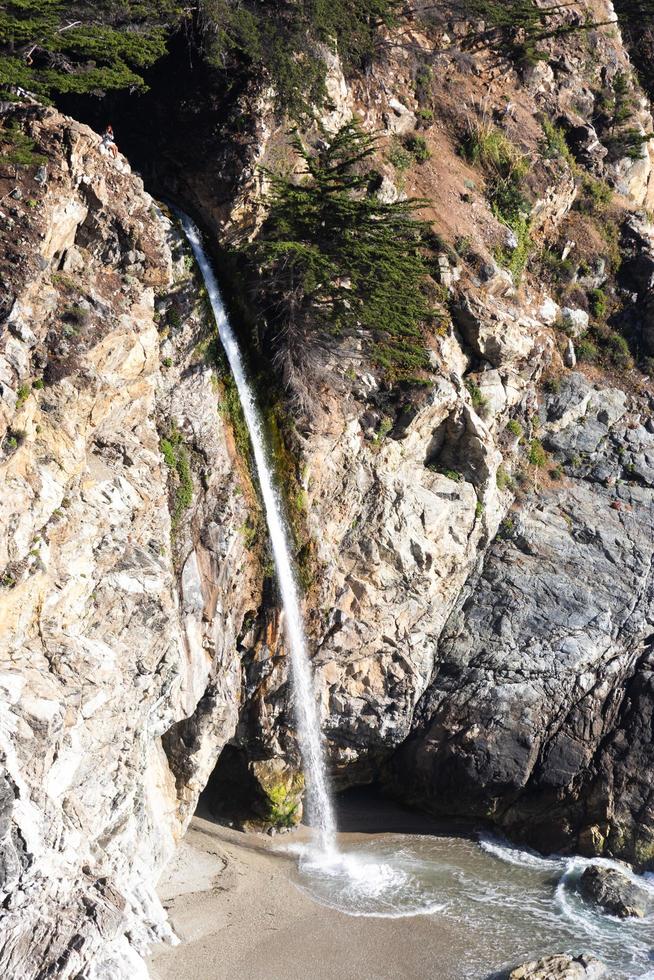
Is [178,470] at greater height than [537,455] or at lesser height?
lesser

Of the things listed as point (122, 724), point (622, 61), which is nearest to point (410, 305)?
point (122, 724)

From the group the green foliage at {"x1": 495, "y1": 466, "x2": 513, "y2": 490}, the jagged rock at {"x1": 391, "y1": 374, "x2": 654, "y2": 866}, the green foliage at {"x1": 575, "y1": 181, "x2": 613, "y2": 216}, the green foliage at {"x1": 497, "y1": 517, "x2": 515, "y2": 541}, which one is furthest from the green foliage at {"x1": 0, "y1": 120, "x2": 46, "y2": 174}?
the green foliage at {"x1": 575, "y1": 181, "x2": 613, "y2": 216}

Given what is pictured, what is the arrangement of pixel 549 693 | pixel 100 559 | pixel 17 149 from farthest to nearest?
pixel 549 693 < pixel 100 559 < pixel 17 149

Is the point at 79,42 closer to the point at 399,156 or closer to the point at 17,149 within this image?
the point at 17,149

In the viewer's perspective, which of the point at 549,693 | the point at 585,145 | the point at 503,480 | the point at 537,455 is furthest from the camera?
the point at 585,145

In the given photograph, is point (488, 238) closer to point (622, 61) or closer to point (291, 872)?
point (622, 61)

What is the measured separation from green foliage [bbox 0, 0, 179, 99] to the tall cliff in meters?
1.09

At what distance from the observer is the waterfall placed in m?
20.9

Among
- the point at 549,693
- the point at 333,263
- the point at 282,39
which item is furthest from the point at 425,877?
the point at 282,39

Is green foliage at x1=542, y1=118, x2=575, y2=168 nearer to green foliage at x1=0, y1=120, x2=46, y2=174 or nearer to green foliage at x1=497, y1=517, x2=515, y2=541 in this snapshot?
green foliage at x1=497, y1=517, x2=515, y2=541

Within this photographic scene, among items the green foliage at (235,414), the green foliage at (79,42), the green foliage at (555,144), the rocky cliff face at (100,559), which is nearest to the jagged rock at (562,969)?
the rocky cliff face at (100,559)

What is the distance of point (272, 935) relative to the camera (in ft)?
57.9

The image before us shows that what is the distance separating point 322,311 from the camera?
21141mm

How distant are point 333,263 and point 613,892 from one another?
50.9 ft
